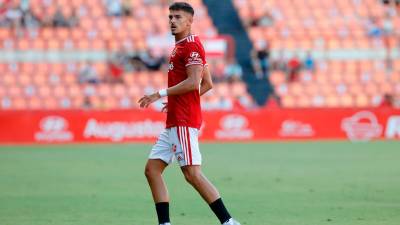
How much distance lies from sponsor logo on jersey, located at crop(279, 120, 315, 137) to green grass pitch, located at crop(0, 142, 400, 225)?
411cm

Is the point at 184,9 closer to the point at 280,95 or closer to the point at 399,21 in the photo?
the point at 280,95

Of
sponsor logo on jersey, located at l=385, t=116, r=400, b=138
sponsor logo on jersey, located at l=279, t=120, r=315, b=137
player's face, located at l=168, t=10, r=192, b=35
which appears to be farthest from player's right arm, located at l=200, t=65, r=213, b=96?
sponsor logo on jersey, located at l=385, t=116, r=400, b=138

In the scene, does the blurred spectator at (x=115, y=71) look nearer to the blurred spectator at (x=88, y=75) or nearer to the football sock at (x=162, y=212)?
the blurred spectator at (x=88, y=75)

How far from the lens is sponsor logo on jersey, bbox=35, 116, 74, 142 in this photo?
26844 mm

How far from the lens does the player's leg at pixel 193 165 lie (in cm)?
852

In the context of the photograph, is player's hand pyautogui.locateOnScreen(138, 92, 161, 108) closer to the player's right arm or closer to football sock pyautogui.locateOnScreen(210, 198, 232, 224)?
the player's right arm

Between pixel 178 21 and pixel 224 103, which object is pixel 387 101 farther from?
pixel 178 21

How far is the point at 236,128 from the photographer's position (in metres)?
28.0

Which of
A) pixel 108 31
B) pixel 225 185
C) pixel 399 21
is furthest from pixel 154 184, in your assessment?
pixel 399 21

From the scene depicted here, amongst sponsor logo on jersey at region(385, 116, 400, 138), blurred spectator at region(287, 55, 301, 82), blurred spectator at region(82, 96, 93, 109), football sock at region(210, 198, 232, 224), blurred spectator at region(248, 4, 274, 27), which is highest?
blurred spectator at region(248, 4, 274, 27)

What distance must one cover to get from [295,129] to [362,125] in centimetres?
206

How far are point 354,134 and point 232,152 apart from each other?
653cm

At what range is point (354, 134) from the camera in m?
28.0

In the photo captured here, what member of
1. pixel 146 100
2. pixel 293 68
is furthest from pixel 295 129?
pixel 146 100
